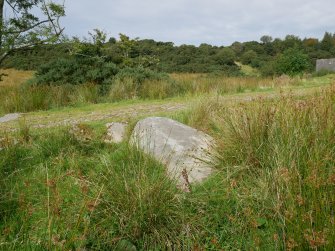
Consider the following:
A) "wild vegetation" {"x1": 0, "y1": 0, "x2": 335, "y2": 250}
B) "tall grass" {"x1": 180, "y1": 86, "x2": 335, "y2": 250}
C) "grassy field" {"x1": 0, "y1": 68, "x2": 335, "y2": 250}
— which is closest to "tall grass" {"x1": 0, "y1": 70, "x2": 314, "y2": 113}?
"wild vegetation" {"x1": 0, "y1": 0, "x2": 335, "y2": 250}

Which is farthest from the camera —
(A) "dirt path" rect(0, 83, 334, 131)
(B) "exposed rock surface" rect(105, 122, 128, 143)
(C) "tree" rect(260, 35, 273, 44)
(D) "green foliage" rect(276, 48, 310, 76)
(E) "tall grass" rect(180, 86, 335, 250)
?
(C) "tree" rect(260, 35, 273, 44)

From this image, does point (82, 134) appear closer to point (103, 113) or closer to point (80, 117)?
point (80, 117)

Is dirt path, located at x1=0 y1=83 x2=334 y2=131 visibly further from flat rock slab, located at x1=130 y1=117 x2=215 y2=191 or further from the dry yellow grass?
the dry yellow grass

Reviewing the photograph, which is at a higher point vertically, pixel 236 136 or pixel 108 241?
pixel 236 136

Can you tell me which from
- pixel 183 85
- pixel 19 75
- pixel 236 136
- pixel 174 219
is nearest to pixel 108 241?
pixel 174 219

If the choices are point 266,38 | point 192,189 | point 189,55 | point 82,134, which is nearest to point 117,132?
point 82,134

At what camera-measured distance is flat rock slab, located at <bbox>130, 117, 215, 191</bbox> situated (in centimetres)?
311

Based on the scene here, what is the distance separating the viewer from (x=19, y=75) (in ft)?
85.0

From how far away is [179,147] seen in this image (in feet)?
12.0

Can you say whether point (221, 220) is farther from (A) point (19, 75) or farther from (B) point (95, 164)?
(A) point (19, 75)

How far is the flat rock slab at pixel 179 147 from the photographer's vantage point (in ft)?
10.2

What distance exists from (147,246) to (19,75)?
86.8 ft

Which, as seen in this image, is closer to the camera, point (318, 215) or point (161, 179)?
point (318, 215)

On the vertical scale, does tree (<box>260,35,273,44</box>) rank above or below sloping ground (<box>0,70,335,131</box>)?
above
